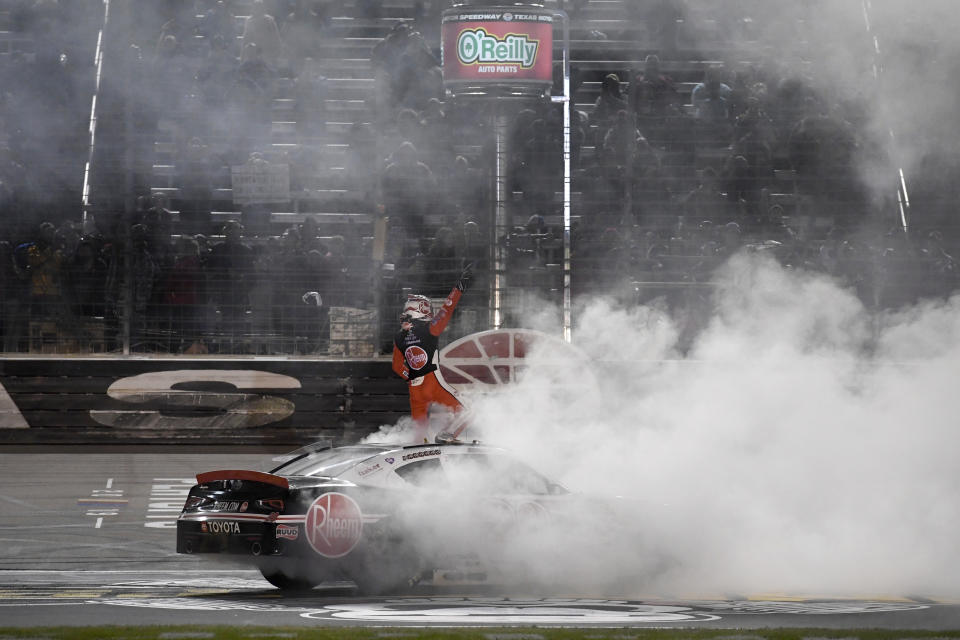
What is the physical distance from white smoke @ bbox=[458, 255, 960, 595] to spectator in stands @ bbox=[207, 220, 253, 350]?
4.56 meters

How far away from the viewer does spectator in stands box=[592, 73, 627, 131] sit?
18.9 meters

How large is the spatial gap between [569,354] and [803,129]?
6.71m

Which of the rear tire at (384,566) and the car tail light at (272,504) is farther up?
the car tail light at (272,504)

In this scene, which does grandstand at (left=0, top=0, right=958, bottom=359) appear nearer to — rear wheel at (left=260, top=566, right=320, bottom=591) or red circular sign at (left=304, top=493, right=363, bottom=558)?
rear wheel at (left=260, top=566, right=320, bottom=591)

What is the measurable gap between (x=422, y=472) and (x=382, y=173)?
10.2 metres

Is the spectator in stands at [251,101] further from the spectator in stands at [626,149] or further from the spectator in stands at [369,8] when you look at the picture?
the spectator in stands at [626,149]

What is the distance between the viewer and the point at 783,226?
716 inches

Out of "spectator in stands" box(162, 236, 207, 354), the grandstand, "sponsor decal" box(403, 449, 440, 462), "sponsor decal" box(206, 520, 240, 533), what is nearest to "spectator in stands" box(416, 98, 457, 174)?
the grandstand

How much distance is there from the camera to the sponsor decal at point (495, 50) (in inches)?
733

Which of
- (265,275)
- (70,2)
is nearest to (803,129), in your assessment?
(265,275)

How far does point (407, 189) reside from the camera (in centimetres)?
1808

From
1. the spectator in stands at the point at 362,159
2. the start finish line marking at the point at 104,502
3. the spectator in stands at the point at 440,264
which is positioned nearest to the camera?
the start finish line marking at the point at 104,502

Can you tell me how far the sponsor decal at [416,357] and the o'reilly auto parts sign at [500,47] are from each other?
26.3 ft

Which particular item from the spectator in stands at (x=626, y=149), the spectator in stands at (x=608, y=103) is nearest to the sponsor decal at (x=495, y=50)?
the spectator in stands at (x=608, y=103)
